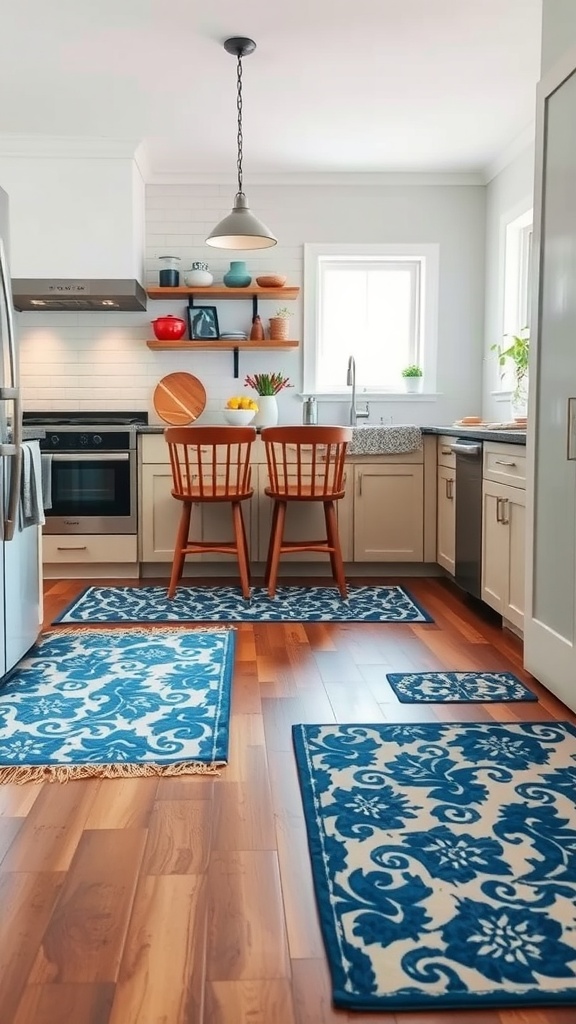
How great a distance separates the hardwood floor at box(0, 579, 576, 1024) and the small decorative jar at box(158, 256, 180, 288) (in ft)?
10.9

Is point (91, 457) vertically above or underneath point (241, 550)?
above

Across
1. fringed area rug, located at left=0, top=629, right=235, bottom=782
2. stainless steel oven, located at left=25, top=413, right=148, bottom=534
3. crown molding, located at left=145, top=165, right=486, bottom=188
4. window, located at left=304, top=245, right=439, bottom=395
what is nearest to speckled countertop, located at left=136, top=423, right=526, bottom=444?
stainless steel oven, located at left=25, top=413, right=148, bottom=534

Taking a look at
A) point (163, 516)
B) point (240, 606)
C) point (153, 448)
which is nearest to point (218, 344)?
point (153, 448)

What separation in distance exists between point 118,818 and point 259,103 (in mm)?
3663

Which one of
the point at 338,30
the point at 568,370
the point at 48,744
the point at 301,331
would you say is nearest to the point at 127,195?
the point at 301,331

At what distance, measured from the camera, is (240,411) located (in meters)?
4.94

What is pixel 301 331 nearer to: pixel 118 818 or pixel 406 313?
pixel 406 313

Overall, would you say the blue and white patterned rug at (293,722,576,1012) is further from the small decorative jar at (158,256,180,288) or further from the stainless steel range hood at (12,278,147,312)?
the small decorative jar at (158,256,180,288)

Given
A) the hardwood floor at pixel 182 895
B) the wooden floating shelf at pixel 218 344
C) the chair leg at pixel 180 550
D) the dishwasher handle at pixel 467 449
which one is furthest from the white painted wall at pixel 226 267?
the hardwood floor at pixel 182 895

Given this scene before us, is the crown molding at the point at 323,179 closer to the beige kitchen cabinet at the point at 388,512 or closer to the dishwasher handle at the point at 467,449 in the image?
the beige kitchen cabinet at the point at 388,512

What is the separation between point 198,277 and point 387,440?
5.11ft

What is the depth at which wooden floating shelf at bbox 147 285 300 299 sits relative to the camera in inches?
205

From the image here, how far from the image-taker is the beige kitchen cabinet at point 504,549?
10.7 ft

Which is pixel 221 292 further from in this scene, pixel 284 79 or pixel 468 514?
pixel 468 514
